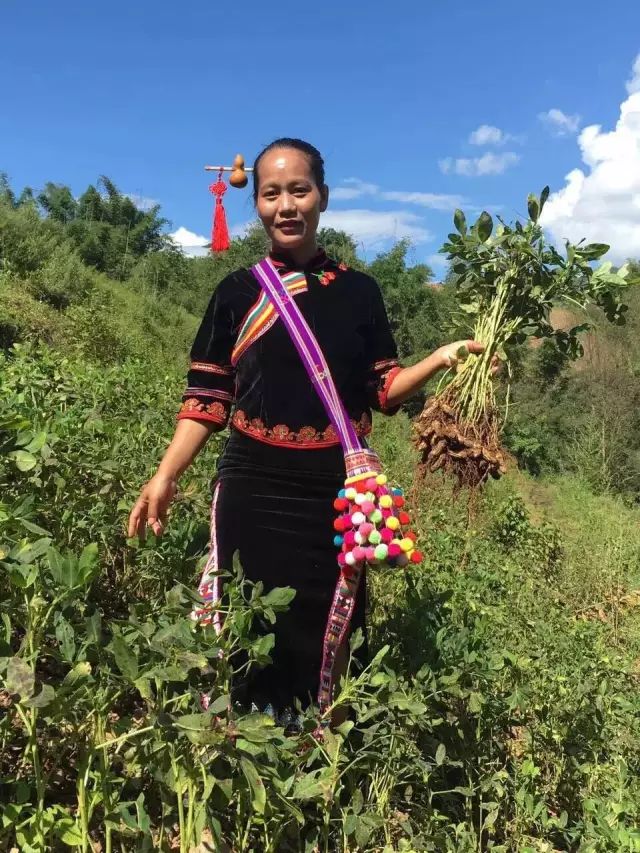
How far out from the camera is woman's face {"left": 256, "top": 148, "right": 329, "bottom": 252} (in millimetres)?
1553

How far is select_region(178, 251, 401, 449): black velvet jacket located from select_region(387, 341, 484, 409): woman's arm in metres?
0.03

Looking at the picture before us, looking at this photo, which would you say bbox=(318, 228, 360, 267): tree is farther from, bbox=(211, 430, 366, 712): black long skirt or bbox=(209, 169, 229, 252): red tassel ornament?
bbox=(211, 430, 366, 712): black long skirt

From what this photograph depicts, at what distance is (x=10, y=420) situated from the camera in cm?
119

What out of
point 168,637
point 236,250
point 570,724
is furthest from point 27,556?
point 236,250

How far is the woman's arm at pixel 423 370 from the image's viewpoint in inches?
60.6

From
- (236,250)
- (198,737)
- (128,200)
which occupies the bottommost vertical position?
(198,737)

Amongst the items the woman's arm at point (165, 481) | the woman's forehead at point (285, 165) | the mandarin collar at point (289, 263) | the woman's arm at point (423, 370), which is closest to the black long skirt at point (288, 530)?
the woman's arm at point (165, 481)

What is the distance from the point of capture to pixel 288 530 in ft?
5.27

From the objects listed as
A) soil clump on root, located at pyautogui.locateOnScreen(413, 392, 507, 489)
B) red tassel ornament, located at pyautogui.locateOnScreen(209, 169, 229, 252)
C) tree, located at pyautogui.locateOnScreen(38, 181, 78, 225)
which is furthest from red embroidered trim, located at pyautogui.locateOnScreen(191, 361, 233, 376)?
tree, located at pyautogui.locateOnScreen(38, 181, 78, 225)

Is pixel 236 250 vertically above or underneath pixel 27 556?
above

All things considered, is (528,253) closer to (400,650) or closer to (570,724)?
(400,650)

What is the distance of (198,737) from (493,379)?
1.85 m

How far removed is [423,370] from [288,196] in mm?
541

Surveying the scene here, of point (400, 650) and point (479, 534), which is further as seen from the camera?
point (479, 534)
